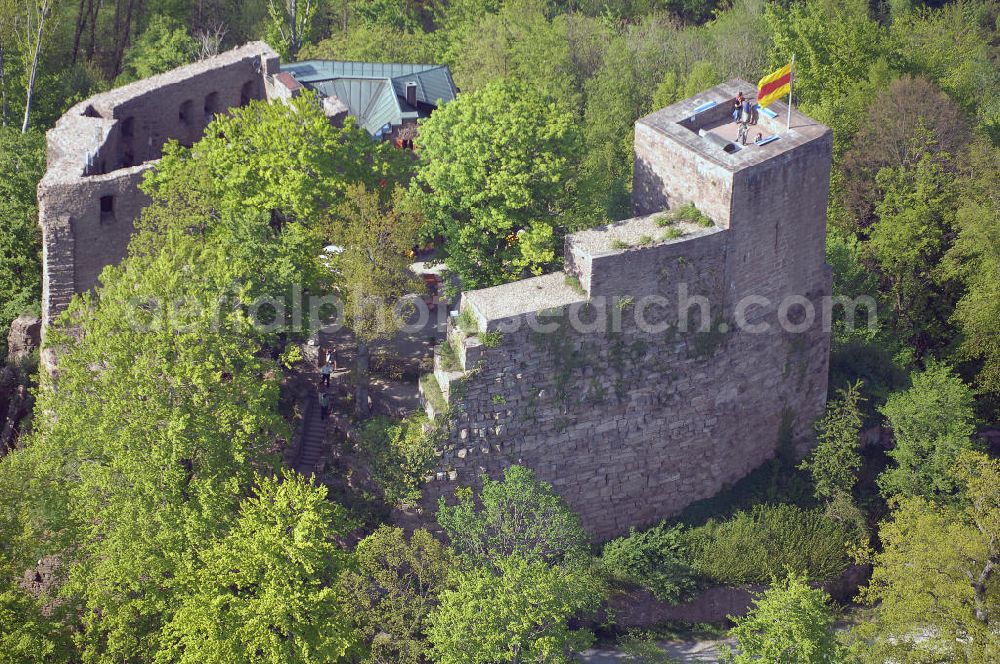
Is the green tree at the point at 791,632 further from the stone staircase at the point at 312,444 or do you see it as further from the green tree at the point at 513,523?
the stone staircase at the point at 312,444

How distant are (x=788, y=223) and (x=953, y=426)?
9895 mm

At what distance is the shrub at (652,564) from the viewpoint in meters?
55.2

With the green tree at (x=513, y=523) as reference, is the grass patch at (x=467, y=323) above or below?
above

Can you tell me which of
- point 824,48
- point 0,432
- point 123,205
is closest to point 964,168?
point 824,48

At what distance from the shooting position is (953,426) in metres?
58.7

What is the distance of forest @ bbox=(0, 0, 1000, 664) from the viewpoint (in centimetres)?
4762

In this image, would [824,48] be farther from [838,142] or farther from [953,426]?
[953,426]

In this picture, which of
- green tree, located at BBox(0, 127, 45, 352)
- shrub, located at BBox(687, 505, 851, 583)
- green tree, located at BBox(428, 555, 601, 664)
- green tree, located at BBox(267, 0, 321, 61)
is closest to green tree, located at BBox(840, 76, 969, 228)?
shrub, located at BBox(687, 505, 851, 583)

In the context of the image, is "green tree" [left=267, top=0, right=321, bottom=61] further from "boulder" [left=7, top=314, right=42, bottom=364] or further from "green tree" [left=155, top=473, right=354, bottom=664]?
"green tree" [left=155, top=473, right=354, bottom=664]

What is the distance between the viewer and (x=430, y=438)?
5297 cm

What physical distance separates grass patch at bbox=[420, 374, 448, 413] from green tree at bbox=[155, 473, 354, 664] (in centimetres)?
651

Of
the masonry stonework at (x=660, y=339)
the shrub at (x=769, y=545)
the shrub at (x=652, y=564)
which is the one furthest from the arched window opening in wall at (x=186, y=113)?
the shrub at (x=769, y=545)

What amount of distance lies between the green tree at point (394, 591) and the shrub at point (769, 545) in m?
10.1

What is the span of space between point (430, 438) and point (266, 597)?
9261mm
